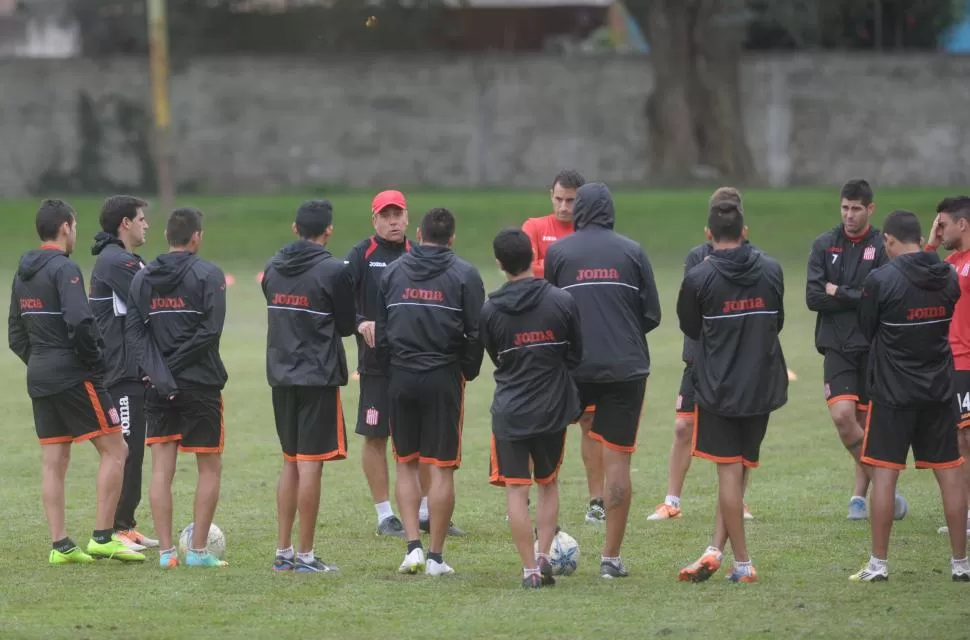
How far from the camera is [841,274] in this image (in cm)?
1042

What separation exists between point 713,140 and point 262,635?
3320cm

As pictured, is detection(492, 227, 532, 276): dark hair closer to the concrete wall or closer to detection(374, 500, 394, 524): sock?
detection(374, 500, 394, 524): sock

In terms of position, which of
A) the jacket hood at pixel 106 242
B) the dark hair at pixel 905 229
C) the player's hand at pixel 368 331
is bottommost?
the player's hand at pixel 368 331

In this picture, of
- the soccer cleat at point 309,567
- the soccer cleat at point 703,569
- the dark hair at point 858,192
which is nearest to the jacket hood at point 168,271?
the soccer cleat at point 309,567

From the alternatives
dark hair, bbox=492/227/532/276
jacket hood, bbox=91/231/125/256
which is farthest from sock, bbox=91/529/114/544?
dark hair, bbox=492/227/532/276

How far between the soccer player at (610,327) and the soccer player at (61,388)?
285 centimetres

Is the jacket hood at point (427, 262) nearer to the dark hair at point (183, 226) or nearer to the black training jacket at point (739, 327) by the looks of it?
the dark hair at point (183, 226)

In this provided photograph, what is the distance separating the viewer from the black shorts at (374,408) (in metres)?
10.2

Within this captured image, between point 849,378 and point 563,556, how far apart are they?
2754 mm

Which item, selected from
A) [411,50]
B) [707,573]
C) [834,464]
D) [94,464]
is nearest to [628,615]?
[707,573]

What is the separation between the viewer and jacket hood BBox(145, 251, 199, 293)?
29.4 feet

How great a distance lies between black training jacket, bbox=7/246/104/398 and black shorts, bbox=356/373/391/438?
187cm

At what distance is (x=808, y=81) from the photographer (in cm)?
4006

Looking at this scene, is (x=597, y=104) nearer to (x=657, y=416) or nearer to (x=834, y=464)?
(x=657, y=416)
